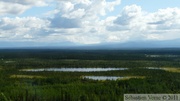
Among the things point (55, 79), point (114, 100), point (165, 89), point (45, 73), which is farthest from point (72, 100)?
point (45, 73)

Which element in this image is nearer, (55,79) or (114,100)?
(114,100)

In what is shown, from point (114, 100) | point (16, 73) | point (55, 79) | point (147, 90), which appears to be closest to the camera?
point (114, 100)

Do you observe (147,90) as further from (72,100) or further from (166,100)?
(166,100)

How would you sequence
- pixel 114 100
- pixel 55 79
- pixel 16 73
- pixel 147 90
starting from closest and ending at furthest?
pixel 114 100 < pixel 147 90 < pixel 55 79 < pixel 16 73

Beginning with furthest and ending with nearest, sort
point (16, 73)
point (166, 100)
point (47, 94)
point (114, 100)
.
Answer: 1. point (16, 73)
2. point (47, 94)
3. point (114, 100)
4. point (166, 100)

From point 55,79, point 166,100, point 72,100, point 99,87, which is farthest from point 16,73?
point 166,100

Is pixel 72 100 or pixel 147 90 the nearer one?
pixel 72 100

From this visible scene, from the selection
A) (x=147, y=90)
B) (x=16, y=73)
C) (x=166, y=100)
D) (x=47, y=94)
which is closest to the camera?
(x=166, y=100)

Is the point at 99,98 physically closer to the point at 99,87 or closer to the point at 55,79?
the point at 99,87

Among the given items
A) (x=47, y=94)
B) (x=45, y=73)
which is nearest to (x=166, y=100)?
(x=47, y=94)
